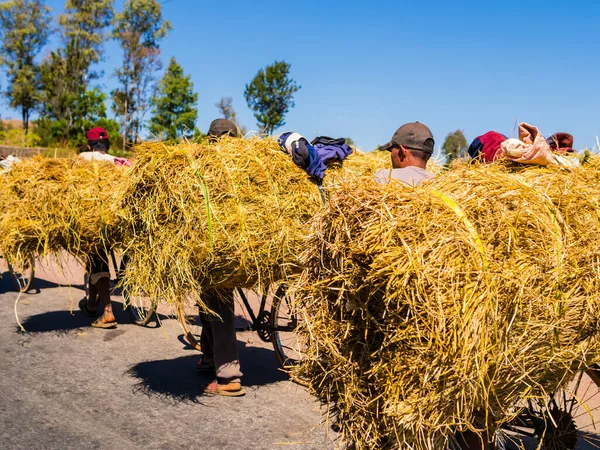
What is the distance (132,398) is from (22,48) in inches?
2493

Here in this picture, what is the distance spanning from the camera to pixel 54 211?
6.62 meters

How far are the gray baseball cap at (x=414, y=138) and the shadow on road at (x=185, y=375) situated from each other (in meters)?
2.96

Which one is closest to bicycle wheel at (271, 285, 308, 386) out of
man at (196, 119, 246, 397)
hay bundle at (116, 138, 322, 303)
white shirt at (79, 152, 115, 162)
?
man at (196, 119, 246, 397)

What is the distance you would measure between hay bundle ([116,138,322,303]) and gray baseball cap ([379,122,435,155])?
3.81 feet

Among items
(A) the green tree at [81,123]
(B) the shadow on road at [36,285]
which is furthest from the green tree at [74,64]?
(B) the shadow on road at [36,285]

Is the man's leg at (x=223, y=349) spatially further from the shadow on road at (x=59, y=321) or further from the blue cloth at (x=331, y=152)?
the shadow on road at (x=59, y=321)

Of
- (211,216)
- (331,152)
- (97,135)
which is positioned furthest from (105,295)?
(331,152)

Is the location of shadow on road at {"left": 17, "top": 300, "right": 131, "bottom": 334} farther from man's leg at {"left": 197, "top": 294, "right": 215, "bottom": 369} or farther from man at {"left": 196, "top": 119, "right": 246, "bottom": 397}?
man at {"left": 196, "top": 119, "right": 246, "bottom": 397}

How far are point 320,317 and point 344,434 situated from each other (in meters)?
0.59

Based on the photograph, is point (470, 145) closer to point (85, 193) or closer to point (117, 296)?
point (85, 193)

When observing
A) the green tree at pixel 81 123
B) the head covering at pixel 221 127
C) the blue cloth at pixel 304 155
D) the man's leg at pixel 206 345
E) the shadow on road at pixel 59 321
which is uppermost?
the green tree at pixel 81 123

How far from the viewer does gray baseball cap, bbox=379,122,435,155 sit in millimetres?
3943

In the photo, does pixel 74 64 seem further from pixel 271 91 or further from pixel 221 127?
pixel 221 127

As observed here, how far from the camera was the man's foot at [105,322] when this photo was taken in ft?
25.8
